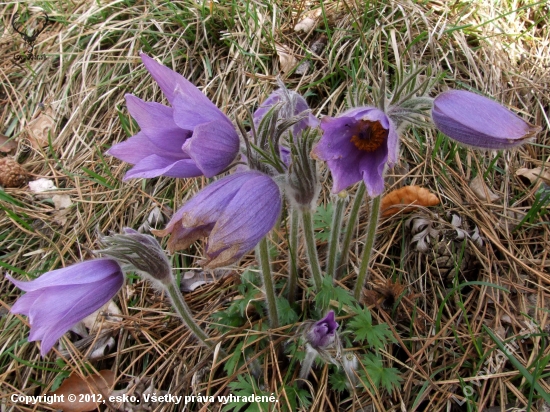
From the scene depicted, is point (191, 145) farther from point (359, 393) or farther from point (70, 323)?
point (359, 393)

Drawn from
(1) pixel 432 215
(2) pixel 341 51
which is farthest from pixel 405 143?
(2) pixel 341 51

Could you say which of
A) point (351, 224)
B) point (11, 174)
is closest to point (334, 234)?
point (351, 224)

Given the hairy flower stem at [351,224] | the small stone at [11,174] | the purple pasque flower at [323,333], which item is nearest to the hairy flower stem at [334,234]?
the hairy flower stem at [351,224]

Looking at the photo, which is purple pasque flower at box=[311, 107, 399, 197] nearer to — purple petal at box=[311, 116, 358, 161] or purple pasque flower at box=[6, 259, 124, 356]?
purple petal at box=[311, 116, 358, 161]

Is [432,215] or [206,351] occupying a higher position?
[432,215]

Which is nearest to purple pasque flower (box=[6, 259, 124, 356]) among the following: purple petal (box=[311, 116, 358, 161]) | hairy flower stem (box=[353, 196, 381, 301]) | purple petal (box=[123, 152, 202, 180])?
purple petal (box=[123, 152, 202, 180])

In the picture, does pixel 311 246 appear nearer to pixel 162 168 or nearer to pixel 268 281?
pixel 268 281

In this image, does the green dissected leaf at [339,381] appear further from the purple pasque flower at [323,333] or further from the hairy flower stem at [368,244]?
the hairy flower stem at [368,244]
